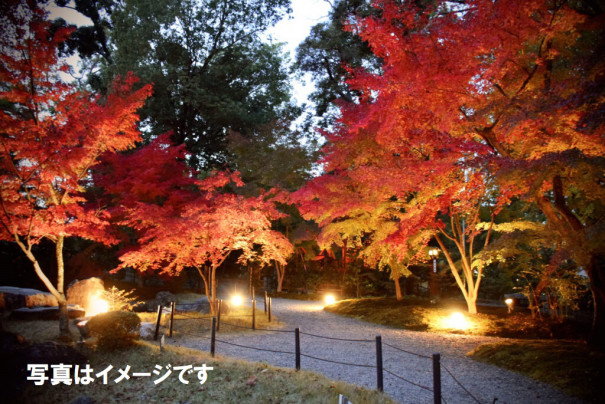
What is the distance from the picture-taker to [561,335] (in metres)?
9.10

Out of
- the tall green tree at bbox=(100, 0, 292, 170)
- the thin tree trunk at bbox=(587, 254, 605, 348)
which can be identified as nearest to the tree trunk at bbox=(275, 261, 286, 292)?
the tall green tree at bbox=(100, 0, 292, 170)

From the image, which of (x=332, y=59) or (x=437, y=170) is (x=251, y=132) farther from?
(x=437, y=170)

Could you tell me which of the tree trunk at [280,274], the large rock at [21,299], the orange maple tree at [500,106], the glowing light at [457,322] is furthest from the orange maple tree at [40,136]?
the tree trunk at [280,274]

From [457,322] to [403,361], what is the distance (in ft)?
14.9

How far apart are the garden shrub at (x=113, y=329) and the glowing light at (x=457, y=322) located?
858 centimetres

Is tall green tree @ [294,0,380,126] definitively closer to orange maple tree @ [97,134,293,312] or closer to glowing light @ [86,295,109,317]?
orange maple tree @ [97,134,293,312]

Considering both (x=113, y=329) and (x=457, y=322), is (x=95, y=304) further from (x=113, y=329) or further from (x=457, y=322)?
(x=457, y=322)

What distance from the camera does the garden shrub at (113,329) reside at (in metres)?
7.15

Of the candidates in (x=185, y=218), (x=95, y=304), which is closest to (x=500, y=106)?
(x=185, y=218)

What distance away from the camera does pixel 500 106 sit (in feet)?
20.6

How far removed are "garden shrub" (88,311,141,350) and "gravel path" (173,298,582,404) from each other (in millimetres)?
1618

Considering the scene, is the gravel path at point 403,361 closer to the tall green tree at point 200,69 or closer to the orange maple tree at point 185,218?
the orange maple tree at point 185,218

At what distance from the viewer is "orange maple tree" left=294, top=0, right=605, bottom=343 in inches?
209

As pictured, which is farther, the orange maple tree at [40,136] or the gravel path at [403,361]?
the orange maple tree at [40,136]
